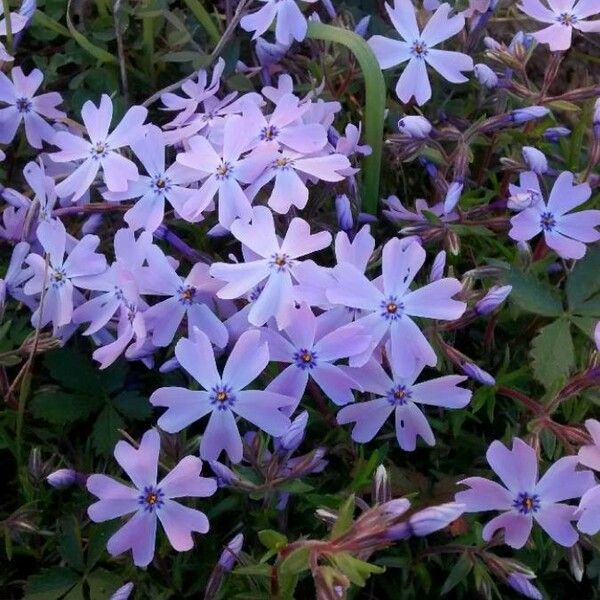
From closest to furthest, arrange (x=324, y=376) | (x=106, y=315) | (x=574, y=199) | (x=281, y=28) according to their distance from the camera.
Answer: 1. (x=324, y=376)
2. (x=106, y=315)
3. (x=574, y=199)
4. (x=281, y=28)

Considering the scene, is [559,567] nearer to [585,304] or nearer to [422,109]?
[585,304]

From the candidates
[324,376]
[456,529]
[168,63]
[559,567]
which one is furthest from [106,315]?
[559,567]

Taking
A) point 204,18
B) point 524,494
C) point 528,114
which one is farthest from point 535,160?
point 204,18

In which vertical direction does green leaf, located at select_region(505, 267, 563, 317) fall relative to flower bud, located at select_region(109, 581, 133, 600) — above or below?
above

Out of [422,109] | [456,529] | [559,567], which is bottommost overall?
[559,567]

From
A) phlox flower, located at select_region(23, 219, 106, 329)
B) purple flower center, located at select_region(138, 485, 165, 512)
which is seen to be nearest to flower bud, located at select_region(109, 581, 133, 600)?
purple flower center, located at select_region(138, 485, 165, 512)

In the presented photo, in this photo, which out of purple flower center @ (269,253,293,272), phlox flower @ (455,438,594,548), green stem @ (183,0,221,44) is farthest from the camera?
green stem @ (183,0,221,44)

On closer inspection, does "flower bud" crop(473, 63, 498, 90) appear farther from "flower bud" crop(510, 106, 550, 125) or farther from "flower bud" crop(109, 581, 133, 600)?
"flower bud" crop(109, 581, 133, 600)

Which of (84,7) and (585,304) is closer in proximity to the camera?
(585,304)
